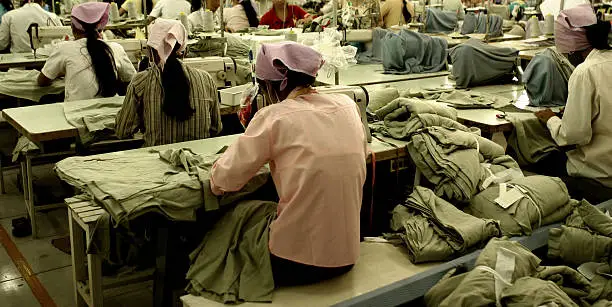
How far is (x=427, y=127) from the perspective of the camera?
319cm

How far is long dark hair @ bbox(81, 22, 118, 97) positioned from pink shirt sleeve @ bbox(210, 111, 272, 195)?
2.11 m

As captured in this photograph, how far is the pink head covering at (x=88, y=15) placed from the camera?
4086 mm

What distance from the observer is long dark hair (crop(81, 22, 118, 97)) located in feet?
13.6

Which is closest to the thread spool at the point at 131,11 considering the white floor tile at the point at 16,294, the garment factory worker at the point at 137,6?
the garment factory worker at the point at 137,6

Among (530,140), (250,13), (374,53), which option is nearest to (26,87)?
(374,53)

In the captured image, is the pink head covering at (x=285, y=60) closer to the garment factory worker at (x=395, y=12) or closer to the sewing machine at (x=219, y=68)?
the sewing machine at (x=219, y=68)

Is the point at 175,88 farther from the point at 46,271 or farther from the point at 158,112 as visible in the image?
the point at 46,271

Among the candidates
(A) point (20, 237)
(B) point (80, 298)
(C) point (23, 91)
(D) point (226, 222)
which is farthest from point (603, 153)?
(C) point (23, 91)

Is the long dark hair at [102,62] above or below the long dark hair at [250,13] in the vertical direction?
below

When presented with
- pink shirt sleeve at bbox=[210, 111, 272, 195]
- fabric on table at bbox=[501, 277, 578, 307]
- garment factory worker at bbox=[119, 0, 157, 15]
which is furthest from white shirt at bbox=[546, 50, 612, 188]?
garment factory worker at bbox=[119, 0, 157, 15]

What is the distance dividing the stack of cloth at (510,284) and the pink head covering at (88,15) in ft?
9.16

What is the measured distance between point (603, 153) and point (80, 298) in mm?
2685

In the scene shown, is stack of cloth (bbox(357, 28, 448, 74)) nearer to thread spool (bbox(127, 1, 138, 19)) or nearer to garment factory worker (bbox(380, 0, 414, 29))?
garment factory worker (bbox(380, 0, 414, 29))

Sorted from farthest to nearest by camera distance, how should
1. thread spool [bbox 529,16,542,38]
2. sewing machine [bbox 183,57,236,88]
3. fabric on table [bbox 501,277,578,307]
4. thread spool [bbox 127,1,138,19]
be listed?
1. thread spool [bbox 127,1,138,19]
2. thread spool [bbox 529,16,542,38]
3. sewing machine [bbox 183,57,236,88]
4. fabric on table [bbox 501,277,578,307]
